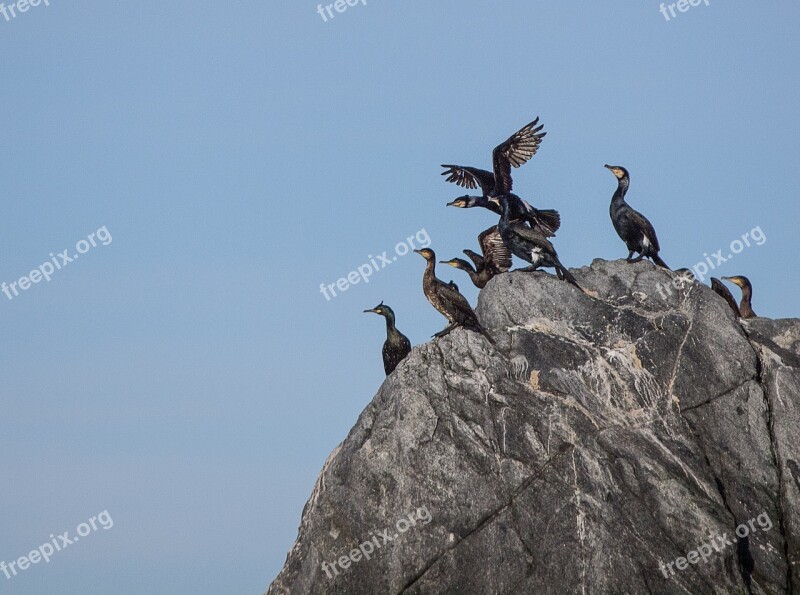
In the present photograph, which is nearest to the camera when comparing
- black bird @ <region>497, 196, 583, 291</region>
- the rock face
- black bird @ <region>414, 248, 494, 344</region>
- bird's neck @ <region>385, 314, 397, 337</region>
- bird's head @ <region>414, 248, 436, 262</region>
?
the rock face

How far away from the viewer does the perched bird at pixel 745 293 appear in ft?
79.1

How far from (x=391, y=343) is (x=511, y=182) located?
13.5ft

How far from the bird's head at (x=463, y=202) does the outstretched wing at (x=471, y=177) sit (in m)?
1.09

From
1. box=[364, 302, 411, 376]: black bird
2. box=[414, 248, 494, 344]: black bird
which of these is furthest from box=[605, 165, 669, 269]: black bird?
box=[364, 302, 411, 376]: black bird

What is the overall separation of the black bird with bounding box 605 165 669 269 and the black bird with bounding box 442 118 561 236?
4.30ft

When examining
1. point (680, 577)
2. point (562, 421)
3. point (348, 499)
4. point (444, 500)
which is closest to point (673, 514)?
point (680, 577)

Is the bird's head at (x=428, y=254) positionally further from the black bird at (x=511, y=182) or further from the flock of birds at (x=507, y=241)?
the black bird at (x=511, y=182)

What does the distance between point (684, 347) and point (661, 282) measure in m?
1.33

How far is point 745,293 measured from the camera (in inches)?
962

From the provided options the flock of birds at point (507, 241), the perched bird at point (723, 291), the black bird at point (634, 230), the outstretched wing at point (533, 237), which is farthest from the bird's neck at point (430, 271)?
the perched bird at point (723, 291)

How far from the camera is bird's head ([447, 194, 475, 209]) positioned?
928 inches

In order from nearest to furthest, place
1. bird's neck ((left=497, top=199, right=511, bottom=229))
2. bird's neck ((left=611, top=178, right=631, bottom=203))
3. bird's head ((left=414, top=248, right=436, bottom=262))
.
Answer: bird's head ((left=414, top=248, right=436, bottom=262)), bird's neck ((left=497, top=199, right=511, bottom=229)), bird's neck ((left=611, top=178, right=631, bottom=203))

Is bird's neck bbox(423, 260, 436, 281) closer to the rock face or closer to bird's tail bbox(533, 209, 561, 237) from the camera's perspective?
the rock face

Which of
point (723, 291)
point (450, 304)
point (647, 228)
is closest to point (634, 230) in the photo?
point (647, 228)
